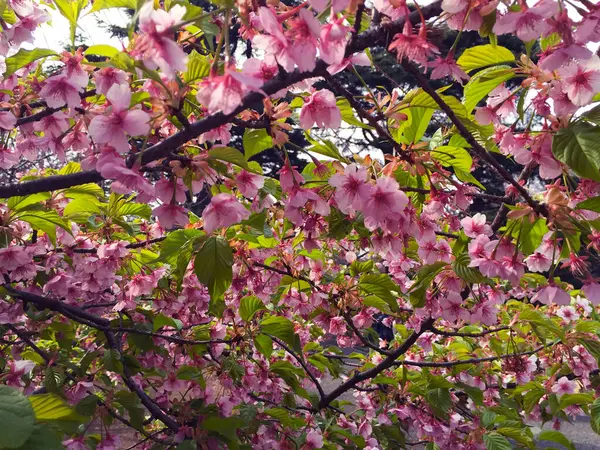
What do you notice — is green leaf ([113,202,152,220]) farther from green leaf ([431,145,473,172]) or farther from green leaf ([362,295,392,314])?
green leaf ([431,145,473,172])

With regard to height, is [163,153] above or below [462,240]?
above

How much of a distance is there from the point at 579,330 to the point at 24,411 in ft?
8.38

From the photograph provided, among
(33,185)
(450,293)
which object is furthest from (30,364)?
(450,293)

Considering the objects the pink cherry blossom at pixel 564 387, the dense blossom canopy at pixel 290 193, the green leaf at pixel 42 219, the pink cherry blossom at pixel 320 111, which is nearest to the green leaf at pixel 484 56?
the dense blossom canopy at pixel 290 193

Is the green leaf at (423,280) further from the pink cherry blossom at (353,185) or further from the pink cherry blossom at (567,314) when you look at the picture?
the pink cherry blossom at (567,314)

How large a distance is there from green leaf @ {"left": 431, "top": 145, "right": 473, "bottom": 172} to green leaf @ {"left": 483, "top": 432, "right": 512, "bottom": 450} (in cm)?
166

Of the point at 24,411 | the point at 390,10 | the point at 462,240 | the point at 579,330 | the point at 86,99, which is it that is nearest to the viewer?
the point at 24,411

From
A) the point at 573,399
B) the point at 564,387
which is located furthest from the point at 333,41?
the point at 564,387

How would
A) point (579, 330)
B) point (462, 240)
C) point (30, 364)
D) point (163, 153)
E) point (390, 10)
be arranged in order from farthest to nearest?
point (579, 330), point (462, 240), point (30, 364), point (163, 153), point (390, 10)

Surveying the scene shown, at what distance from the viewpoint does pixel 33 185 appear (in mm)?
1229

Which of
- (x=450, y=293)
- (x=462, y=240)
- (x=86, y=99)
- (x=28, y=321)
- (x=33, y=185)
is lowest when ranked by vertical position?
(x=28, y=321)

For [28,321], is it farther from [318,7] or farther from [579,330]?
[579,330]

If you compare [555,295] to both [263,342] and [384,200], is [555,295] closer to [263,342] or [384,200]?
[384,200]

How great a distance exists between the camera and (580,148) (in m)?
1.09
